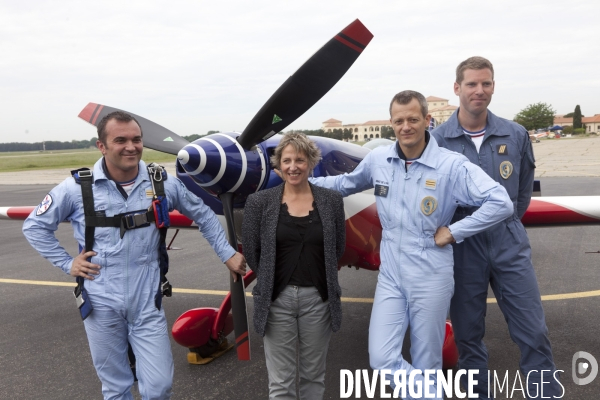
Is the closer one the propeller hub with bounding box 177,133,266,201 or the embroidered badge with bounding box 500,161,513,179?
the embroidered badge with bounding box 500,161,513,179

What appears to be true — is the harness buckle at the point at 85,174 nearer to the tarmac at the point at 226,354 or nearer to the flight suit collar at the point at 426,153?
the flight suit collar at the point at 426,153

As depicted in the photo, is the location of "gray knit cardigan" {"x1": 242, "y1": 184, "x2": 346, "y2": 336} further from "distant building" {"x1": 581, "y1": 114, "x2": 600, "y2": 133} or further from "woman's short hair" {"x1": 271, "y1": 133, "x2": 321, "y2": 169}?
"distant building" {"x1": 581, "y1": 114, "x2": 600, "y2": 133}

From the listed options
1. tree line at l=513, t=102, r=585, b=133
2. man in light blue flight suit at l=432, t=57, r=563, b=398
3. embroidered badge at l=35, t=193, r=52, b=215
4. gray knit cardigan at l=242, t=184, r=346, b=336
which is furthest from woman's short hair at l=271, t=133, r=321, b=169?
tree line at l=513, t=102, r=585, b=133

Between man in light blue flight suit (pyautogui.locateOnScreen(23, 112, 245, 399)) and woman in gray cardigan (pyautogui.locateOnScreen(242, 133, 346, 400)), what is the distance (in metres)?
0.58

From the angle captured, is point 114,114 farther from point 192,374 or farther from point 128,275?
point 192,374

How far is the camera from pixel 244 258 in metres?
3.11

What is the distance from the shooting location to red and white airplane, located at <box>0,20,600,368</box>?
10.1ft

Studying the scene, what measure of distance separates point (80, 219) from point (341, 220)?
146 cm

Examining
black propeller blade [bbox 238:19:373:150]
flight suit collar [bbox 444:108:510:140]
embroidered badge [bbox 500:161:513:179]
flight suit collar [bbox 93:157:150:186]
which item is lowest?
embroidered badge [bbox 500:161:513:179]

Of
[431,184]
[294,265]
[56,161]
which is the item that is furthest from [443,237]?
[56,161]

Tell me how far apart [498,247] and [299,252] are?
1.19m

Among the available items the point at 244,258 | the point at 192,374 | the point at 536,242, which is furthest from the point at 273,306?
the point at 536,242

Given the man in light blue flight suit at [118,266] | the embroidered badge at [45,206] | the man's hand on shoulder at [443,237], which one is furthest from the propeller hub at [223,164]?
the man's hand on shoulder at [443,237]

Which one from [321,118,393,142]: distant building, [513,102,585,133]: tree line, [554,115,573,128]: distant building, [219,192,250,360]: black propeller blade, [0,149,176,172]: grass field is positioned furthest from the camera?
[554,115,573,128]: distant building
